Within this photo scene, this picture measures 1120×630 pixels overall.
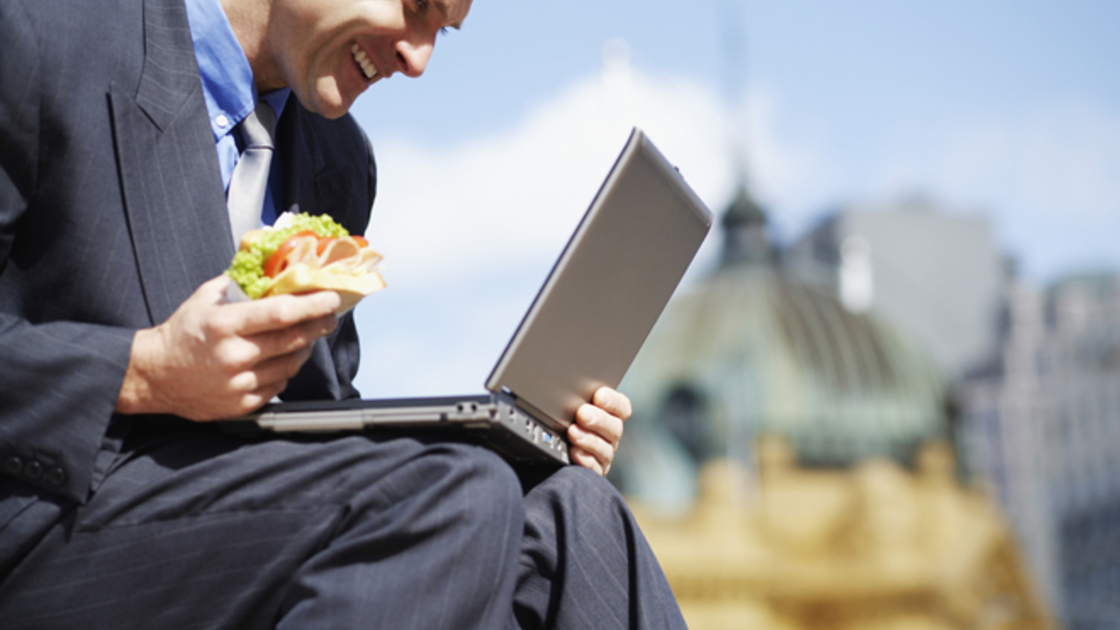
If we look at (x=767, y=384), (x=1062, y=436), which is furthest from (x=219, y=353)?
(x=1062, y=436)

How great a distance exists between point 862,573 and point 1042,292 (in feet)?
95.6

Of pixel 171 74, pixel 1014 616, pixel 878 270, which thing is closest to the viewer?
pixel 171 74

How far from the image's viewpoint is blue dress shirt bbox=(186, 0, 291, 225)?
8.77 feet

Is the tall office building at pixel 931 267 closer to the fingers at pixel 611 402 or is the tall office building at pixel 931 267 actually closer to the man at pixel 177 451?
the fingers at pixel 611 402

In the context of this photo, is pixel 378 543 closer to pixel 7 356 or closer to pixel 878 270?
pixel 7 356

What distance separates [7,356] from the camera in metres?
2.06

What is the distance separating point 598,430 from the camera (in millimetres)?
2592

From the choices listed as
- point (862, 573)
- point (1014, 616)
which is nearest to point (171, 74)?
point (862, 573)

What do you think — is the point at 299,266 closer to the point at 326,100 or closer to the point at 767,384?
the point at 326,100

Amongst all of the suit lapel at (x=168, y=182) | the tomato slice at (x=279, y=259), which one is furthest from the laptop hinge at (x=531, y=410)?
the suit lapel at (x=168, y=182)

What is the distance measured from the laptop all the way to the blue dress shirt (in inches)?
29.9

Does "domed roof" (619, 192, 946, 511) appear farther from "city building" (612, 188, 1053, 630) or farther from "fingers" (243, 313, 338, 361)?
"fingers" (243, 313, 338, 361)

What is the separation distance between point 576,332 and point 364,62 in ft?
2.66

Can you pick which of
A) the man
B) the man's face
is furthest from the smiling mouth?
the man
